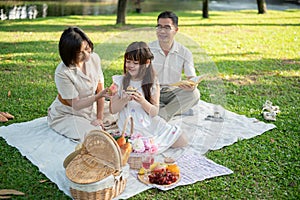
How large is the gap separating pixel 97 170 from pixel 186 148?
3.72 ft

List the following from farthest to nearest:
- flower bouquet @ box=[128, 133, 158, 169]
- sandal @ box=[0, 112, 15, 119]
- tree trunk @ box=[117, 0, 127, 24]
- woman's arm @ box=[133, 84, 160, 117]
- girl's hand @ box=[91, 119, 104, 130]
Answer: tree trunk @ box=[117, 0, 127, 24] → sandal @ box=[0, 112, 15, 119] → girl's hand @ box=[91, 119, 104, 130] → woman's arm @ box=[133, 84, 160, 117] → flower bouquet @ box=[128, 133, 158, 169]

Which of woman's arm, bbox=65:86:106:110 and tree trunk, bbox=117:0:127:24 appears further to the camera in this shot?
tree trunk, bbox=117:0:127:24

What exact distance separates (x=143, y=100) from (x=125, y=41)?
696mm

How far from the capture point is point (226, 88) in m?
5.82

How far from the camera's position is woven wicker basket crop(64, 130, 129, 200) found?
2961mm

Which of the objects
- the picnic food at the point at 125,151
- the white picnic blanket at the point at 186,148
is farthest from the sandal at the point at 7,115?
the picnic food at the point at 125,151

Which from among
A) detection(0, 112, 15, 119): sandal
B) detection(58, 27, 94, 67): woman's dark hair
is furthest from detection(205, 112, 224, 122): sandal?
detection(0, 112, 15, 119): sandal

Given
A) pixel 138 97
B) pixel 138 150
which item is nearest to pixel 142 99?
pixel 138 97

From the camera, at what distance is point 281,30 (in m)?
10.9

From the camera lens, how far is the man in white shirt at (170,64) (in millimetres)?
4047

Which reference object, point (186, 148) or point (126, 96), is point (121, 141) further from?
point (186, 148)

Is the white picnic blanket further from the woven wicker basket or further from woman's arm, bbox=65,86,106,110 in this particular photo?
woman's arm, bbox=65,86,106,110

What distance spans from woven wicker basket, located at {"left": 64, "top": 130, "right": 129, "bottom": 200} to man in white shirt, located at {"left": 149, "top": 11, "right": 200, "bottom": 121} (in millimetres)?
1036

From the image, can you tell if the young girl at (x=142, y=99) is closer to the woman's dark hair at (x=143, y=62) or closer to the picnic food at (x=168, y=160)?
the woman's dark hair at (x=143, y=62)
